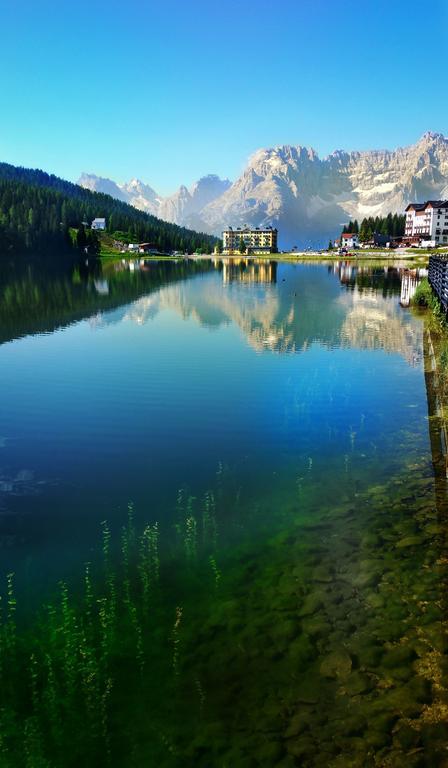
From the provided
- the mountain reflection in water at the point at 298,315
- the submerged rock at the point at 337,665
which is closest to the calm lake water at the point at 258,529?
the submerged rock at the point at 337,665

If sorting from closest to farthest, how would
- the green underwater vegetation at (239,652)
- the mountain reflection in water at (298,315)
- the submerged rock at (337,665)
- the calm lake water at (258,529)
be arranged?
the green underwater vegetation at (239,652)
the calm lake water at (258,529)
the submerged rock at (337,665)
the mountain reflection in water at (298,315)

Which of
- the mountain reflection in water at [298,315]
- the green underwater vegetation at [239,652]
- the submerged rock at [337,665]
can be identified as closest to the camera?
the green underwater vegetation at [239,652]

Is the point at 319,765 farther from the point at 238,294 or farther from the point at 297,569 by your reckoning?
the point at 238,294

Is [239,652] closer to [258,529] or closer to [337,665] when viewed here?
[337,665]

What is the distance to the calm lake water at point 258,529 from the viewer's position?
902 centimetres

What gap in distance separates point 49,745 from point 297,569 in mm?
6706

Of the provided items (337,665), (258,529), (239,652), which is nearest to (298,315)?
(258,529)

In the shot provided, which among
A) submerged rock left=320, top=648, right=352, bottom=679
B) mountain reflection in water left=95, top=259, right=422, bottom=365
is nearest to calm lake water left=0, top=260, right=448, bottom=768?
submerged rock left=320, top=648, right=352, bottom=679

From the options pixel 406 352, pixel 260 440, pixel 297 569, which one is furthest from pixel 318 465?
pixel 406 352

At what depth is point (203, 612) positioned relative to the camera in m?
11.8

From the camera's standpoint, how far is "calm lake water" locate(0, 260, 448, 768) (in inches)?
355

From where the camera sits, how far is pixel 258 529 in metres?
15.2

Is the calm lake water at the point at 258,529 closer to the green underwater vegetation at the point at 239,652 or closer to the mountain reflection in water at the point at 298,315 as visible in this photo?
the green underwater vegetation at the point at 239,652

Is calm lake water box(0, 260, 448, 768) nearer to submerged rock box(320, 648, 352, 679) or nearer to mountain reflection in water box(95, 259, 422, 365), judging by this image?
submerged rock box(320, 648, 352, 679)
